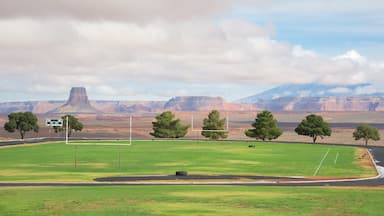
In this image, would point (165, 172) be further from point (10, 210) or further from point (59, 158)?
point (10, 210)

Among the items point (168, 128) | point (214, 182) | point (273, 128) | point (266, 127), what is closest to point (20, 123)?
point (168, 128)

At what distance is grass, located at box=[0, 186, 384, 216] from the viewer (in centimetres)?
3491

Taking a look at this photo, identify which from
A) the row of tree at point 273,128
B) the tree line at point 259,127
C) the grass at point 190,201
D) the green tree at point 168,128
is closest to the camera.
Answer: the grass at point 190,201

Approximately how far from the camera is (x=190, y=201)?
131 ft

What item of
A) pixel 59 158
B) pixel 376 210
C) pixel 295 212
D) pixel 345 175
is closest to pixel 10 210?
pixel 295 212

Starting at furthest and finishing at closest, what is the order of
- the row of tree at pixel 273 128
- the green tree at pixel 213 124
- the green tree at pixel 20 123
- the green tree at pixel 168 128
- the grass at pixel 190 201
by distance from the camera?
the green tree at pixel 168 128 < the green tree at pixel 20 123 < the green tree at pixel 213 124 < the row of tree at pixel 273 128 < the grass at pixel 190 201

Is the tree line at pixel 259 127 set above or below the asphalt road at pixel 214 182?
above

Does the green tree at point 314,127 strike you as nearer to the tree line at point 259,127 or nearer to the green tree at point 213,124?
the tree line at point 259,127

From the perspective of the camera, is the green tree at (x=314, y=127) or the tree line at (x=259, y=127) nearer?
the tree line at (x=259, y=127)

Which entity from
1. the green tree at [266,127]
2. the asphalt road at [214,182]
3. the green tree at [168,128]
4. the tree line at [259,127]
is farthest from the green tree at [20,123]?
the asphalt road at [214,182]

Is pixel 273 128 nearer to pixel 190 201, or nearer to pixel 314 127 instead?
pixel 314 127

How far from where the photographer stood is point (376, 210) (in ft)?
117

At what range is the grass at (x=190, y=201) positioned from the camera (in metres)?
34.9

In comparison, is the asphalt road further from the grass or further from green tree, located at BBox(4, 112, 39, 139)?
green tree, located at BBox(4, 112, 39, 139)
